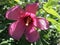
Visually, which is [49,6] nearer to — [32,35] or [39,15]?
[39,15]

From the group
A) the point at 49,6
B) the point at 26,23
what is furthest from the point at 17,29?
the point at 49,6

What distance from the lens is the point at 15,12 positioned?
0.67 meters

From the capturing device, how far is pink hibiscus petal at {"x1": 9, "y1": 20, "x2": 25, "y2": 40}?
67 cm

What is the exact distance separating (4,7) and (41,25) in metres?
0.24

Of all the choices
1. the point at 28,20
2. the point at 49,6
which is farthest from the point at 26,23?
the point at 49,6

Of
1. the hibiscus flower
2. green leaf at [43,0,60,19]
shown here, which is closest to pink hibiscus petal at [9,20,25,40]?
the hibiscus flower

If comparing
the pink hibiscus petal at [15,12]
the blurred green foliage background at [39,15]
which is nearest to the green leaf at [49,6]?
the blurred green foliage background at [39,15]

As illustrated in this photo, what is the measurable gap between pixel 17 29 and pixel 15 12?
0.06 metres

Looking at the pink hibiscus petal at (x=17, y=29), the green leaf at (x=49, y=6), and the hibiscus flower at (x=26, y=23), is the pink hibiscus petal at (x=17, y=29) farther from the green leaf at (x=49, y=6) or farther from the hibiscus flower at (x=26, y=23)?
the green leaf at (x=49, y=6)

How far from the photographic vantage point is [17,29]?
2.27ft

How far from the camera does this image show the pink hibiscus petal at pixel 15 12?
66 centimetres

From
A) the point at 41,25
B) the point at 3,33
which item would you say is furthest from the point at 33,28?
the point at 3,33

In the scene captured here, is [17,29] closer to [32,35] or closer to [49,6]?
[32,35]

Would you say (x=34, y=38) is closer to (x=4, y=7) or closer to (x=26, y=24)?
(x=26, y=24)
